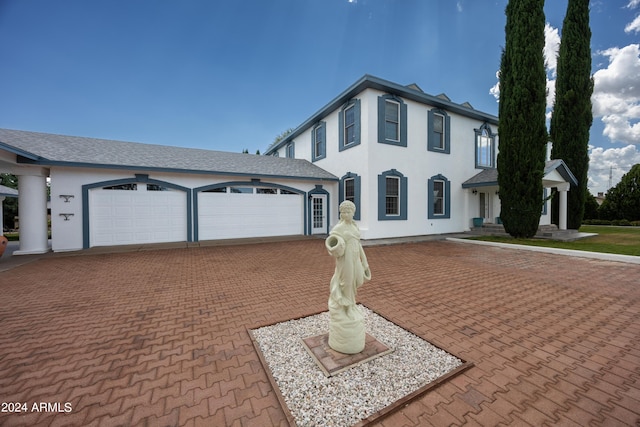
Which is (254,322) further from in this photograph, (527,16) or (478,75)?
(478,75)

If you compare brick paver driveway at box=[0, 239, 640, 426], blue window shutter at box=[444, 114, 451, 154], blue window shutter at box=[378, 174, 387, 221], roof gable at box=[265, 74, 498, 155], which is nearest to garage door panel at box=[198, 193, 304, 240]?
blue window shutter at box=[378, 174, 387, 221]

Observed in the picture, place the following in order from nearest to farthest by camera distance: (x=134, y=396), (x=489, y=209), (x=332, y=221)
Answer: (x=134, y=396)
(x=332, y=221)
(x=489, y=209)

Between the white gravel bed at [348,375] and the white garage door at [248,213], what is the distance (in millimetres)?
9534

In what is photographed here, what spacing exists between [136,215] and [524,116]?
59.9 ft

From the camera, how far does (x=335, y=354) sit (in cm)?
285

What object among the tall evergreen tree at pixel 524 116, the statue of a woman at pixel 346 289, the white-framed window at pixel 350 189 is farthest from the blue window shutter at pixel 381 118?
the statue of a woman at pixel 346 289

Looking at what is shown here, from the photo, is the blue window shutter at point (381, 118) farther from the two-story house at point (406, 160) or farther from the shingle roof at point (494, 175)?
the shingle roof at point (494, 175)

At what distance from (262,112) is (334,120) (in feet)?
59.0

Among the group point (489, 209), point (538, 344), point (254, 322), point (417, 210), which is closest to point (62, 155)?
point (254, 322)

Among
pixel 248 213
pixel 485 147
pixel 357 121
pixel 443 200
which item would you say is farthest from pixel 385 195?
pixel 485 147

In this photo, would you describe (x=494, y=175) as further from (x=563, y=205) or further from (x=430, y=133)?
(x=430, y=133)

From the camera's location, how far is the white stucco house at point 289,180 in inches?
372

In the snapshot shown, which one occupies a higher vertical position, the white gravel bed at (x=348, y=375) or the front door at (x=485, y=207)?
the front door at (x=485, y=207)

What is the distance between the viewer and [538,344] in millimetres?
3133
